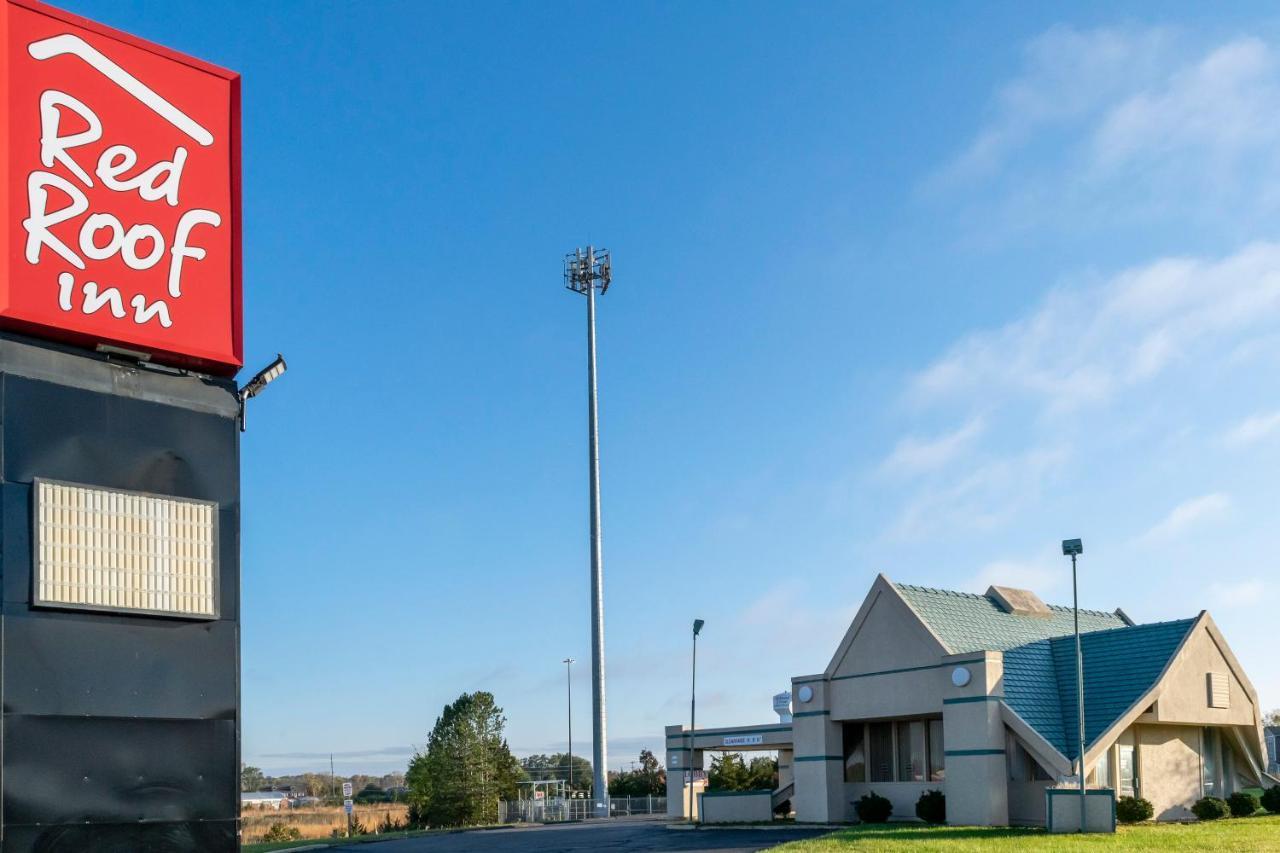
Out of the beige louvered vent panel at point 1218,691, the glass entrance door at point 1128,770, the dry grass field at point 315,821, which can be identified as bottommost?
the dry grass field at point 315,821

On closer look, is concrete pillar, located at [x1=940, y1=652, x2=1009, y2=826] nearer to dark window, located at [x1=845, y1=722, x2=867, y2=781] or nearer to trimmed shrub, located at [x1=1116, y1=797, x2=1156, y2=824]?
trimmed shrub, located at [x1=1116, y1=797, x2=1156, y2=824]

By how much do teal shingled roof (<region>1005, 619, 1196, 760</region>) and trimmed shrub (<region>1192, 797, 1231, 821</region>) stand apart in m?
4.22

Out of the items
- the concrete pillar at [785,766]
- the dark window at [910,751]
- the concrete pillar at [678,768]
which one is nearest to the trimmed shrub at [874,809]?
the dark window at [910,751]

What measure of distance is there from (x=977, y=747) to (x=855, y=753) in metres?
7.39

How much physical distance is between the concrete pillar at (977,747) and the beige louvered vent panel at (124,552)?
3080 centimetres

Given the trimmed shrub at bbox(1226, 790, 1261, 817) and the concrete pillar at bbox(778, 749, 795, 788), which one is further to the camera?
the concrete pillar at bbox(778, 749, 795, 788)

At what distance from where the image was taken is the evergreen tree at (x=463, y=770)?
6556 centimetres

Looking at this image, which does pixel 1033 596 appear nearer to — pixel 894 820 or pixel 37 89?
pixel 894 820

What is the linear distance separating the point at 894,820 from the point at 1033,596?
35.8 feet

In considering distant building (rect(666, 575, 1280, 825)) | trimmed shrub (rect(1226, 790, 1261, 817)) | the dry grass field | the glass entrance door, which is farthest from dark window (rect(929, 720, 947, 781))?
the dry grass field

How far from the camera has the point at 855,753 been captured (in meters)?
44.0

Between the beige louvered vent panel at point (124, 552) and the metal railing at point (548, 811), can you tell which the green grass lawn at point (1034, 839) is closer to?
the beige louvered vent panel at point (124, 552)

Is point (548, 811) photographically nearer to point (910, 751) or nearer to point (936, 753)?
point (910, 751)

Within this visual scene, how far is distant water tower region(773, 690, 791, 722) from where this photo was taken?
2340 inches
